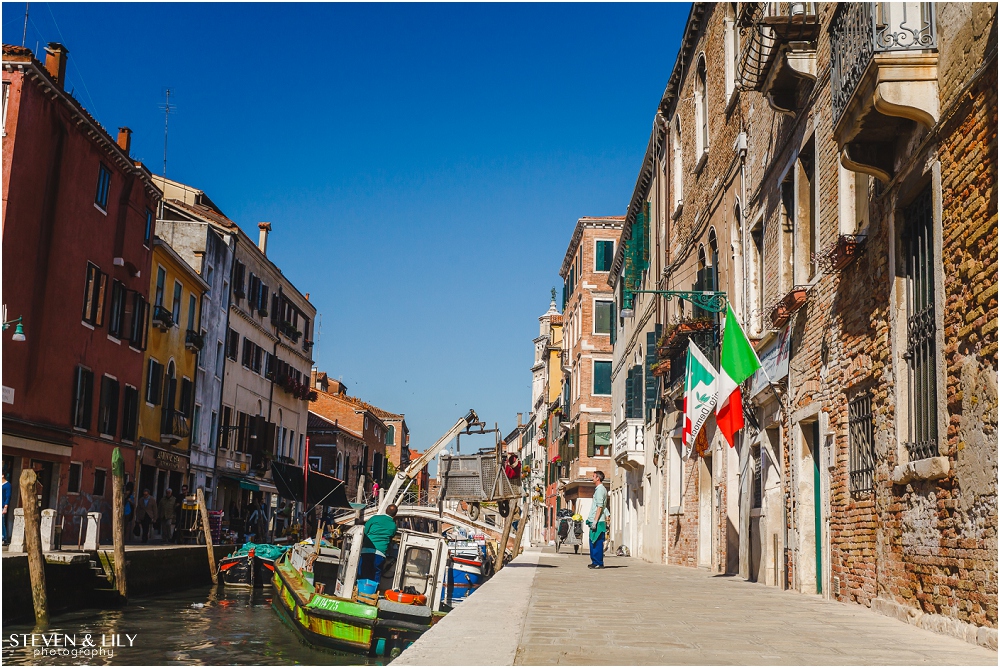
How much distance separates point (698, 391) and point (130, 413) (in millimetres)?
19028

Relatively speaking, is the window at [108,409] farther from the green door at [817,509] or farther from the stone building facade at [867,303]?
the green door at [817,509]

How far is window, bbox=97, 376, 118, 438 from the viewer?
27.1 m

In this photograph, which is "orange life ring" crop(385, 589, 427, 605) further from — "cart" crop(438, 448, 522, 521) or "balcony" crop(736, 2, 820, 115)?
"cart" crop(438, 448, 522, 521)

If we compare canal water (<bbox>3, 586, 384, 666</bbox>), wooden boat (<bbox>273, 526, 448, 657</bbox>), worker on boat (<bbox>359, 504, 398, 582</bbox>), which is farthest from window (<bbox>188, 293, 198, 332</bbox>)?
worker on boat (<bbox>359, 504, 398, 582</bbox>)

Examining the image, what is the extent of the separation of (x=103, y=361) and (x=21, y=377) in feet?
16.0

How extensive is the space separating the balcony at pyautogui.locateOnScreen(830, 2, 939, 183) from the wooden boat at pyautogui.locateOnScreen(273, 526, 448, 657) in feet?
27.7

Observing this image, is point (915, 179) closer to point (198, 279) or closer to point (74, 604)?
point (74, 604)

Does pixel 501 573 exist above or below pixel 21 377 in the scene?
below

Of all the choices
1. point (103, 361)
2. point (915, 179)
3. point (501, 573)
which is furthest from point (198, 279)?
point (915, 179)

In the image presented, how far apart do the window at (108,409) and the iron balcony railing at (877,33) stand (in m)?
22.6

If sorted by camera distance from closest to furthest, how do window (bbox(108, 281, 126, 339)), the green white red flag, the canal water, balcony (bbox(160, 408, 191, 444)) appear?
the canal water, the green white red flag, window (bbox(108, 281, 126, 339)), balcony (bbox(160, 408, 191, 444))

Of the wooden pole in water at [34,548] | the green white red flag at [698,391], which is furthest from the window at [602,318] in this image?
the wooden pole in water at [34,548]

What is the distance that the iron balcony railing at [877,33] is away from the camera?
8.25 meters

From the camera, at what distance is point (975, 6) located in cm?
743
